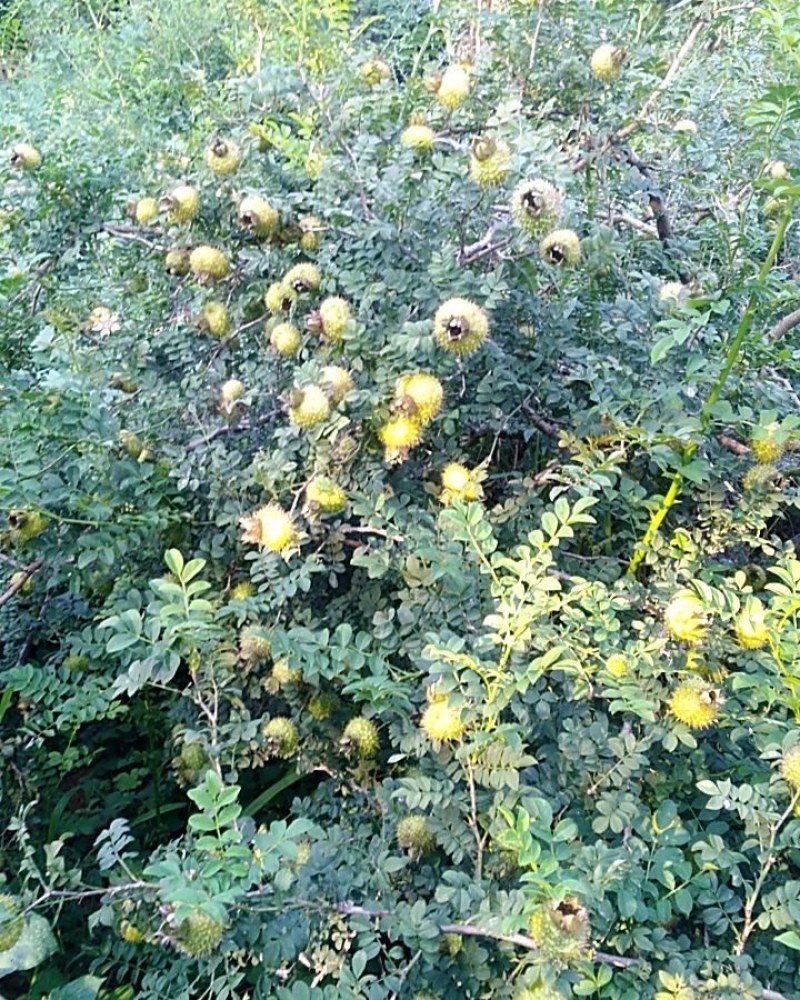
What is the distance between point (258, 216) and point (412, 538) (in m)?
0.62

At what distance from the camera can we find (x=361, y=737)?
1.26 metres

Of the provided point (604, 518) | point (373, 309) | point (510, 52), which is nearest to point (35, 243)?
point (373, 309)

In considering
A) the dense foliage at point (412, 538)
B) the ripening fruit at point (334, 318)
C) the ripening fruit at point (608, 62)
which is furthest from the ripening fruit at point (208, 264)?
the ripening fruit at point (608, 62)

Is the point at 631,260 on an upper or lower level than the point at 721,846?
upper

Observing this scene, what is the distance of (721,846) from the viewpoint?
40.1 inches

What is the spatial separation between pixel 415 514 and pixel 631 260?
0.78 meters

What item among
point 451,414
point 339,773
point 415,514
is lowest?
point 339,773

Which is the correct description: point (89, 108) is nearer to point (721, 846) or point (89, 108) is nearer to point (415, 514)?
point (415, 514)

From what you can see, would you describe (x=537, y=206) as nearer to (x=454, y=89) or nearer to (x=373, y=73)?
(x=454, y=89)

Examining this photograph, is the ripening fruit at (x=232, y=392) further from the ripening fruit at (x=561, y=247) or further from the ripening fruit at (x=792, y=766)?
the ripening fruit at (x=792, y=766)

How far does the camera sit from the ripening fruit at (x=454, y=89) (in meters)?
1.51

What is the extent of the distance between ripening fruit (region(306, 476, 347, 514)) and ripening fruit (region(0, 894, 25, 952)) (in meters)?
0.64

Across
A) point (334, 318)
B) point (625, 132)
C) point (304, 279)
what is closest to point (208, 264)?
point (304, 279)

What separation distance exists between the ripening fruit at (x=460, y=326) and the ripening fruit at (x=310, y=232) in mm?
349
